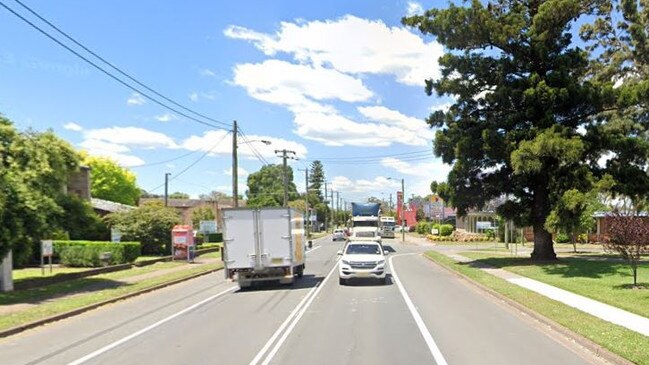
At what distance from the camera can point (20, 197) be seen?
1955cm

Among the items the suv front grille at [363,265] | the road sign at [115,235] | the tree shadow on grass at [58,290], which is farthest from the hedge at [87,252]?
the suv front grille at [363,265]

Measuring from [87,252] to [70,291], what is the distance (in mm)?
9329

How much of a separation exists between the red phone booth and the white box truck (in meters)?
16.5

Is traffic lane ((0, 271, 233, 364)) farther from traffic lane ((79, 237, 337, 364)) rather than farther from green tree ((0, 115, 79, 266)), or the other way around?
green tree ((0, 115, 79, 266))

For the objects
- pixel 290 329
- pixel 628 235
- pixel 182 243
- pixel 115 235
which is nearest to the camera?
pixel 290 329

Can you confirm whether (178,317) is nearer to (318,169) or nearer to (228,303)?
(228,303)

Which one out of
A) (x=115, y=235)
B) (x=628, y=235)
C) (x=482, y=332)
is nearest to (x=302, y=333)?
(x=482, y=332)

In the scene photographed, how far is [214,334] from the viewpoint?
38.8 ft

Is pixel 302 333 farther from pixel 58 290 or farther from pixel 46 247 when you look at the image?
pixel 46 247

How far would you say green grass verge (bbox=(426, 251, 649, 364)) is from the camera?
937 centimetres

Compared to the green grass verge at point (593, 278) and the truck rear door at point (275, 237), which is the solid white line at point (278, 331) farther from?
the green grass verge at point (593, 278)

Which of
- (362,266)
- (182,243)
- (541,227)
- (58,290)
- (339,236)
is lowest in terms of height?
(339,236)

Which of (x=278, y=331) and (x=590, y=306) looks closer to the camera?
(x=278, y=331)

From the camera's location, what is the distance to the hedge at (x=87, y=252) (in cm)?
2958
